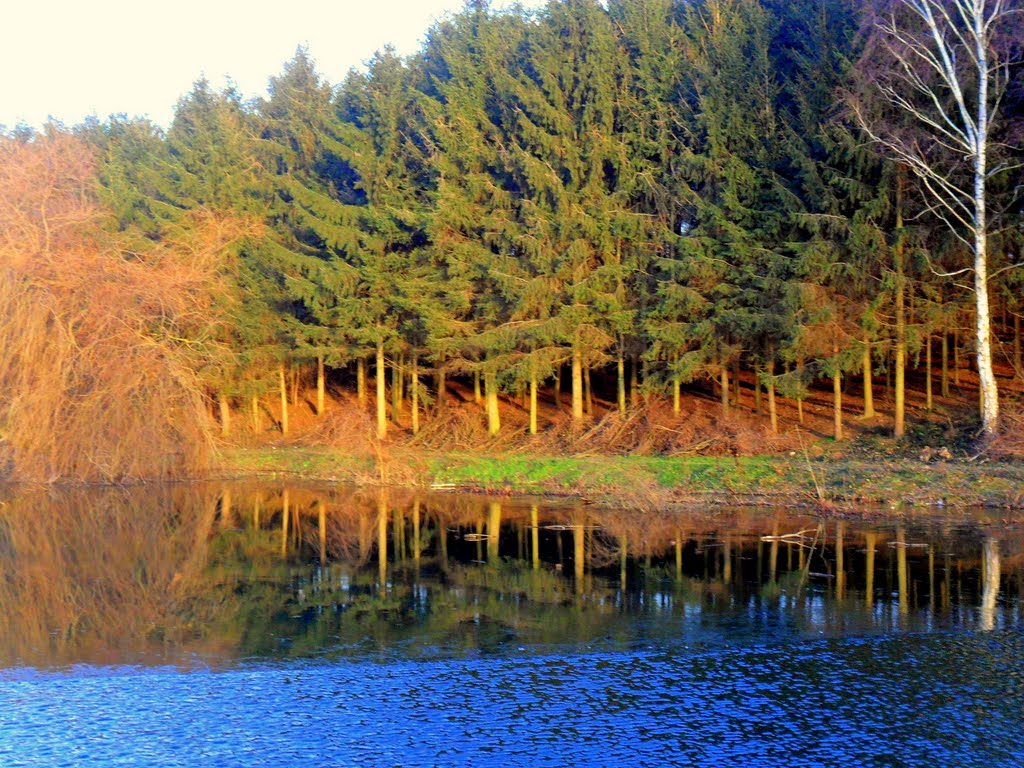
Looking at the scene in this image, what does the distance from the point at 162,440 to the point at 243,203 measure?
14116 mm

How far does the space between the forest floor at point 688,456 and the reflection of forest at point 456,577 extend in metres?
2.00

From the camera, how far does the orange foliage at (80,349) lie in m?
26.8

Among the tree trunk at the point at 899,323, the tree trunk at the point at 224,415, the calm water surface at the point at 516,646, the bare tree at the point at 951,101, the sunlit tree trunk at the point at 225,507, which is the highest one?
the bare tree at the point at 951,101

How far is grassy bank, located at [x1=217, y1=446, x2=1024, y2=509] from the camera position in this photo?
2155cm

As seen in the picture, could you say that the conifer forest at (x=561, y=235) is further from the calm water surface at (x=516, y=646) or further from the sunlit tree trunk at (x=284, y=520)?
the calm water surface at (x=516, y=646)

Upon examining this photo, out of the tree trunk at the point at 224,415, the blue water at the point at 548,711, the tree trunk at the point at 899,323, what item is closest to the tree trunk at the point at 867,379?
the tree trunk at the point at 899,323

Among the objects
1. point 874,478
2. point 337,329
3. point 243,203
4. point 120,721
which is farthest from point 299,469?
point 120,721

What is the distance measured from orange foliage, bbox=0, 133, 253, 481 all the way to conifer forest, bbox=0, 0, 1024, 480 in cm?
8

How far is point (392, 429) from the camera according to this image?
38.5m

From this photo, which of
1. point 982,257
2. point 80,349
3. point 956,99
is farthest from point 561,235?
point 80,349

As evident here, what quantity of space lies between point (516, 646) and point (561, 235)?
77.4 ft

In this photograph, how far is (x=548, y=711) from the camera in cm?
830

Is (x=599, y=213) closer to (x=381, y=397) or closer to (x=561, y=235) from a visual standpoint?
(x=561, y=235)

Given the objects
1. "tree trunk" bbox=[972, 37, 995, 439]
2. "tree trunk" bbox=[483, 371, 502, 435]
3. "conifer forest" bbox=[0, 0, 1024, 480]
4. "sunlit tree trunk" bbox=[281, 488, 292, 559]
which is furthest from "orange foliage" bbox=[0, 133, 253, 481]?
"tree trunk" bbox=[972, 37, 995, 439]
